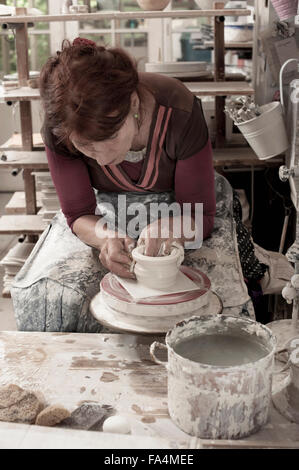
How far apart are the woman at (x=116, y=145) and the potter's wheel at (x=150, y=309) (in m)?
0.13

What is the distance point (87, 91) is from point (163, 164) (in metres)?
0.49

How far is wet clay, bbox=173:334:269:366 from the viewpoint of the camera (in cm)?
115

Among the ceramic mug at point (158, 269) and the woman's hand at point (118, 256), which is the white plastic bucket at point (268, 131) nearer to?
the woman's hand at point (118, 256)

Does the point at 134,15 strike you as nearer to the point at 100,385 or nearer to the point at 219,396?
the point at 100,385

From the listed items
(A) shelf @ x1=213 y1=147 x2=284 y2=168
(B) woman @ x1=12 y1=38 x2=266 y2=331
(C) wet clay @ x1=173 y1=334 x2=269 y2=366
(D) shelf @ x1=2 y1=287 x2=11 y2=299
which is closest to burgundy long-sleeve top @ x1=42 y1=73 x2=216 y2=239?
(B) woman @ x1=12 y1=38 x2=266 y2=331

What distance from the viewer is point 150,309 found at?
1.37 m

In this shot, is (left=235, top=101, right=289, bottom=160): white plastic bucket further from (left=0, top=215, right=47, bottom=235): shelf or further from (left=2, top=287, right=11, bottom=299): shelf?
(left=2, top=287, right=11, bottom=299): shelf

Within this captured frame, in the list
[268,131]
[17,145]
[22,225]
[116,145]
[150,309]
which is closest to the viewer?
[150,309]

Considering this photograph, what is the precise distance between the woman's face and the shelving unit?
1222 millimetres

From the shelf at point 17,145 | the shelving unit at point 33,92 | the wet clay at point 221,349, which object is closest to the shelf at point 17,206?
the shelving unit at point 33,92

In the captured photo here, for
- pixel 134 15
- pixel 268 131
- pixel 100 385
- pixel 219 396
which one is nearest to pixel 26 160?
pixel 134 15

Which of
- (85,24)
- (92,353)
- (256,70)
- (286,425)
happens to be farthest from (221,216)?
(85,24)

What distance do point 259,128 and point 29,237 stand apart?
156 cm

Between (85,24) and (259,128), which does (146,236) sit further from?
(85,24)
